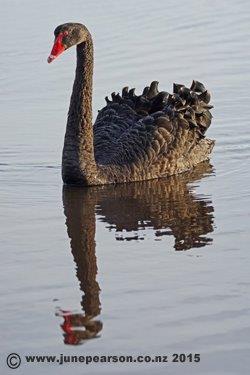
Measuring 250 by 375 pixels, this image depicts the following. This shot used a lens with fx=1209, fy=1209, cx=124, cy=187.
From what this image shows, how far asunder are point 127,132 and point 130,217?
1.54 meters

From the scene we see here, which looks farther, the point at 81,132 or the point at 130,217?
the point at 81,132

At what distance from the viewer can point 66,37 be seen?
9.09 metres

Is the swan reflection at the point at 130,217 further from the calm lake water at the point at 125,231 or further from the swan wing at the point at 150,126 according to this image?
the swan wing at the point at 150,126

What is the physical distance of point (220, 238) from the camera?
288 inches

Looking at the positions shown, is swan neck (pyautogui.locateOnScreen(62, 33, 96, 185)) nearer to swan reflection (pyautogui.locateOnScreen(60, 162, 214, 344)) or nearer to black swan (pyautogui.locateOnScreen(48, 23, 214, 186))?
black swan (pyautogui.locateOnScreen(48, 23, 214, 186))

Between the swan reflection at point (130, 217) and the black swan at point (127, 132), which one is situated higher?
the black swan at point (127, 132)

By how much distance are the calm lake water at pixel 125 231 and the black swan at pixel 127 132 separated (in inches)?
5.5

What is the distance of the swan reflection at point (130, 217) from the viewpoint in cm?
661

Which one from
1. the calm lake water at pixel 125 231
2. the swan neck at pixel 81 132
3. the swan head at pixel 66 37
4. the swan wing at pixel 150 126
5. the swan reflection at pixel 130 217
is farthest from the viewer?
the swan wing at pixel 150 126

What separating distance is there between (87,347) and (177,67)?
7.35m

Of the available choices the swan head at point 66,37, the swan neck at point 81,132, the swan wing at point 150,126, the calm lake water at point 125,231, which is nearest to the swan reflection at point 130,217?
the calm lake water at point 125,231

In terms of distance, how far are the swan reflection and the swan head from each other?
3.44 feet

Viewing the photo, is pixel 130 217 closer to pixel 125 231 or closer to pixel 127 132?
pixel 125 231

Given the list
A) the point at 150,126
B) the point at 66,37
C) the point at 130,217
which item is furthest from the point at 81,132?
the point at 130,217
